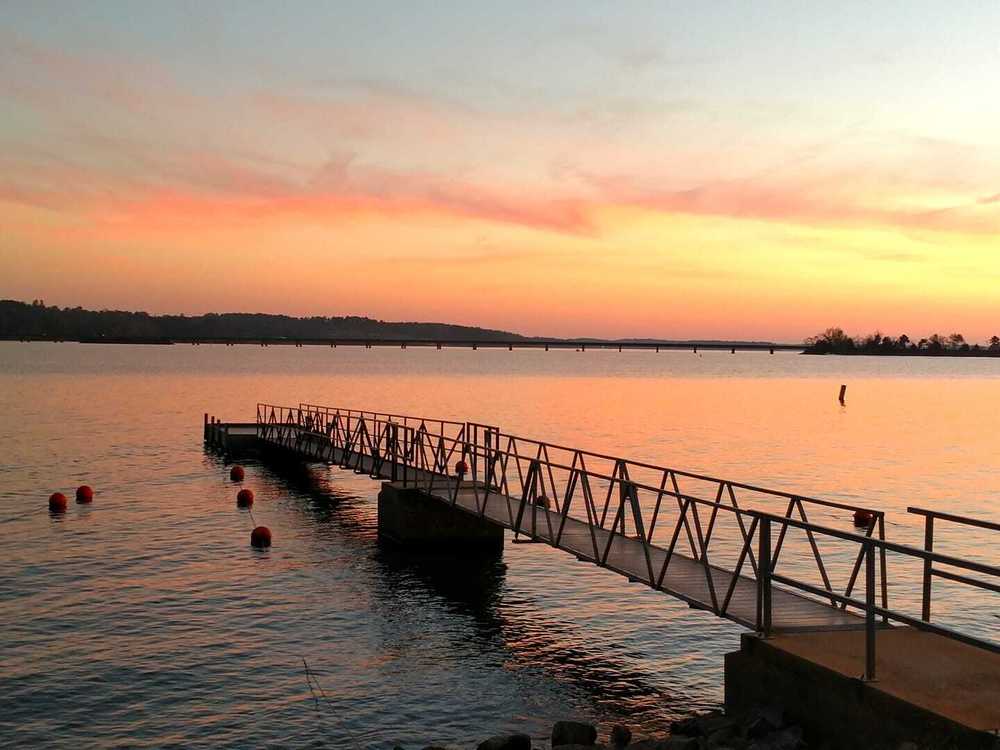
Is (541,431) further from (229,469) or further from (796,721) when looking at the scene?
(796,721)

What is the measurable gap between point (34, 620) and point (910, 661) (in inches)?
595

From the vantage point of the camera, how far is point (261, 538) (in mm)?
25391

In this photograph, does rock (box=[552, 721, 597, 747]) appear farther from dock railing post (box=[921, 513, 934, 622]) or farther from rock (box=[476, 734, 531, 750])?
dock railing post (box=[921, 513, 934, 622])

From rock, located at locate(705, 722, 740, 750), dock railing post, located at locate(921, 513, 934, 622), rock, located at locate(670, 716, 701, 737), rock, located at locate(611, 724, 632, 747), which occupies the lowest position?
rock, located at locate(611, 724, 632, 747)

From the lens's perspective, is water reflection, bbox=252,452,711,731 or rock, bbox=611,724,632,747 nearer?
rock, bbox=611,724,632,747

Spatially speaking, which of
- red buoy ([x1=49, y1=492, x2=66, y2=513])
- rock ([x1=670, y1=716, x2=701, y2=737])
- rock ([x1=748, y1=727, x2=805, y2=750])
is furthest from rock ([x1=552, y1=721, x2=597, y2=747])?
red buoy ([x1=49, y1=492, x2=66, y2=513])

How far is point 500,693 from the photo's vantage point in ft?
47.9

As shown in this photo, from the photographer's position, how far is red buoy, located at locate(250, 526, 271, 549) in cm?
2530

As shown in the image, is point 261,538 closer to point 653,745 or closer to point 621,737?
point 621,737

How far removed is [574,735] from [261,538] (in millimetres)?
15326

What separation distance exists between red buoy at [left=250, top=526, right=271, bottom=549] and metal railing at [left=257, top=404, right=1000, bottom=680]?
3.63 metres

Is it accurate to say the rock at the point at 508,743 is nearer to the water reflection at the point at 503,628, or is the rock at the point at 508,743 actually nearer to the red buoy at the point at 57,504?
the water reflection at the point at 503,628

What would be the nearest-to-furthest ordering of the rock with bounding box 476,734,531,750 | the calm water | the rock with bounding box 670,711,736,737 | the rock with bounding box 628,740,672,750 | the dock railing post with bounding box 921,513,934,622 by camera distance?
the rock with bounding box 628,740,672,750 < the rock with bounding box 670,711,736,737 < the dock railing post with bounding box 921,513,934,622 < the rock with bounding box 476,734,531,750 < the calm water

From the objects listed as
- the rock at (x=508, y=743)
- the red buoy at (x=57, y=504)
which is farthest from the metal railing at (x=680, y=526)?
the red buoy at (x=57, y=504)
